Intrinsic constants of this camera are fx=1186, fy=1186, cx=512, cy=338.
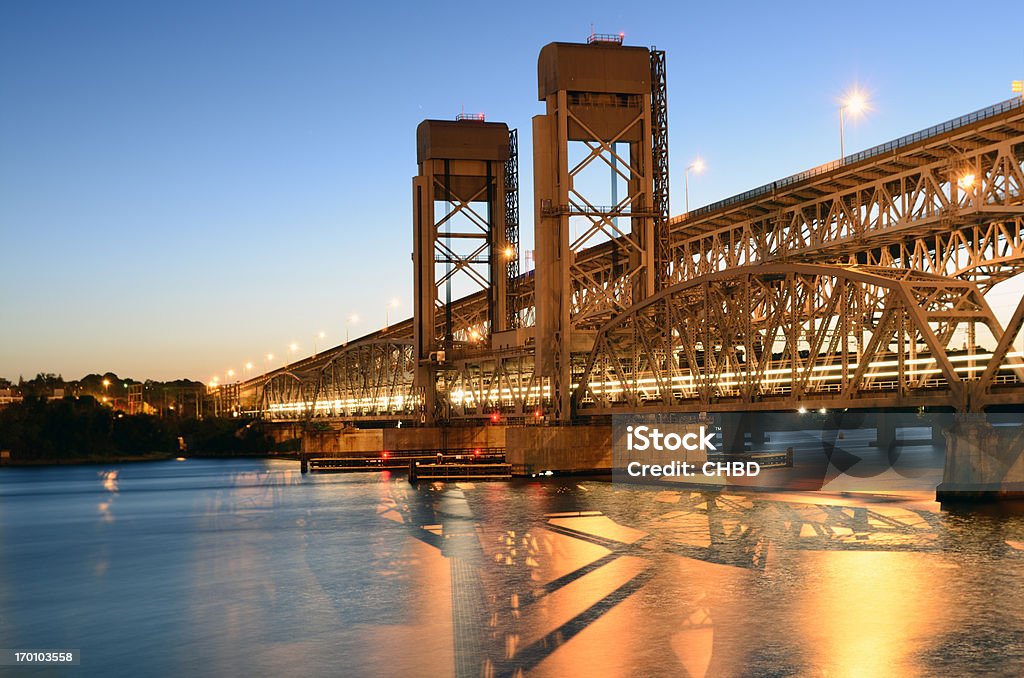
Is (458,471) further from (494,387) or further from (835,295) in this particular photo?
(835,295)

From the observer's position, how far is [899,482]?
79.3 m

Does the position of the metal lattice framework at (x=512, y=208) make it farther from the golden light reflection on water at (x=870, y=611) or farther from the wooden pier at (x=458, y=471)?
the golden light reflection on water at (x=870, y=611)

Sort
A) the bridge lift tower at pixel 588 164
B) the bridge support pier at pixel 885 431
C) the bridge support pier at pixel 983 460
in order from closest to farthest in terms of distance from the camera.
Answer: the bridge support pier at pixel 983 460 < the bridge lift tower at pixel 588 164 < the bridge support pier at pixel 885 431

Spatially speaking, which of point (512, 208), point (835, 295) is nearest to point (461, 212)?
point (512, 208)

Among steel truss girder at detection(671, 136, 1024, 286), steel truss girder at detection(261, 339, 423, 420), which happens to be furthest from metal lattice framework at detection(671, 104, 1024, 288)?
steel truss girder at detection(261, 339, 423, 420)

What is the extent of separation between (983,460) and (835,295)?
11.9m

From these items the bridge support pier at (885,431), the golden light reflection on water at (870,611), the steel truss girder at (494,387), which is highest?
the steel truss girder at (494,387)

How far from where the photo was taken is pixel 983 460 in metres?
50.4

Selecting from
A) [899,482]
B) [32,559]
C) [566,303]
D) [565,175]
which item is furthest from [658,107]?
[32,559]

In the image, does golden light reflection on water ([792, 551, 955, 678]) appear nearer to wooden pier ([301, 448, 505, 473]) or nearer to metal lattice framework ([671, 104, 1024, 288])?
metal lattice framework ([671, 104, 1024, 288])

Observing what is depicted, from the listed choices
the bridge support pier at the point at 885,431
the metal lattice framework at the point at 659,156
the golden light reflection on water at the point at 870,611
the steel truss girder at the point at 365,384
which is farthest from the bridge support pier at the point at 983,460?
the bridge support pier at the point at 885,431

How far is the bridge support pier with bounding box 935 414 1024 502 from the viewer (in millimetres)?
48781

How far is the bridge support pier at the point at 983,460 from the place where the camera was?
4878cm

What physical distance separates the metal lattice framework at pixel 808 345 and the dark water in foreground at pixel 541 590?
18.9 feet
